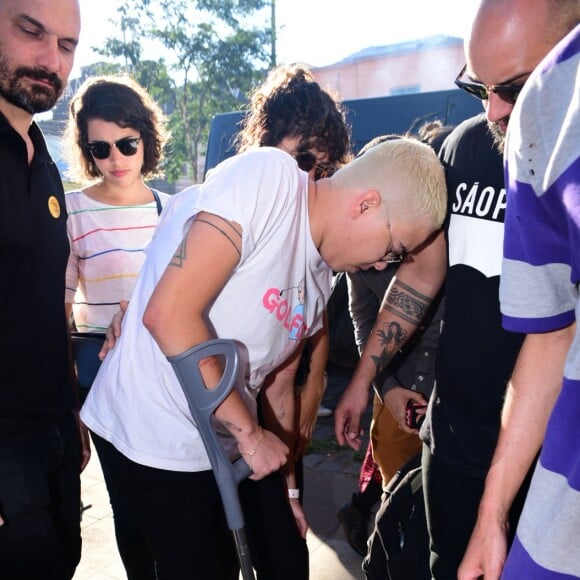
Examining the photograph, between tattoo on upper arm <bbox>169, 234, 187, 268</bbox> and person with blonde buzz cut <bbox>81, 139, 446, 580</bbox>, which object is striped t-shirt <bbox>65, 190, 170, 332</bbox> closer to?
person with blonde buzz cut <bbox>81, 139, 446, 580</bbox>

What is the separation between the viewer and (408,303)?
2.17 metres

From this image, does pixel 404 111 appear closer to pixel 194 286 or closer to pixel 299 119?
pixel 299 119

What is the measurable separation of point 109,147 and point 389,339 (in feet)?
5.67

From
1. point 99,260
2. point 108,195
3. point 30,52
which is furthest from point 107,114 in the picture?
point 30,52

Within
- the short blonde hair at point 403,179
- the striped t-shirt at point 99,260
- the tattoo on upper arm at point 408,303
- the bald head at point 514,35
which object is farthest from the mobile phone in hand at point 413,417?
the striped t-shirt at point 99,260

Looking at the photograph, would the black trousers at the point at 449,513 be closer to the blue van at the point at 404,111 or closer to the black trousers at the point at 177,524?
the black trousers at the point at 177,524

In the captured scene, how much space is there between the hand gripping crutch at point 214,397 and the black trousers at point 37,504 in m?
0.76

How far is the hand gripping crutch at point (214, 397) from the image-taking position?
1.33 metres

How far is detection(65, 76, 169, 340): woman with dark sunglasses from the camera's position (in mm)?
2625

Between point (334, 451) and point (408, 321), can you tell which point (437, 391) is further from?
point (334, 451)

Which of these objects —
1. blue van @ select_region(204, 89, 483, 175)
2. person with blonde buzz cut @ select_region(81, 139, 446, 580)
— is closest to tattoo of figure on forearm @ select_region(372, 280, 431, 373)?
person with blonde buzz cut @ select_region(81, 139, 446, 580)

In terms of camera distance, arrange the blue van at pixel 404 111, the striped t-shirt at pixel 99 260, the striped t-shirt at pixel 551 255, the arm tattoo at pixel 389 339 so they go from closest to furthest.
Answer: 1. the striped t-shirt at pixel 551 255
2. the arm tattoo at pixel 389 339
3. the striped t-shirt at pixel 99 260
4. the blue van at pixel 404 111

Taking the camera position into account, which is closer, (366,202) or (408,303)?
(366,202)

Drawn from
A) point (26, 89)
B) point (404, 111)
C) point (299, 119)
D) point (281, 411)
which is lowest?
point (281, 411)
